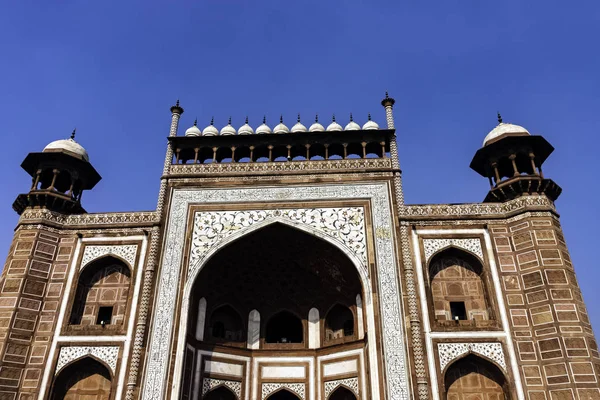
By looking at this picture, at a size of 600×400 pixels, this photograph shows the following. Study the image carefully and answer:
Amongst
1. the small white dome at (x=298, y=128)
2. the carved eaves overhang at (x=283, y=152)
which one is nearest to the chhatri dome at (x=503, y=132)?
the carved eaves overhang at (x=283, y=152)

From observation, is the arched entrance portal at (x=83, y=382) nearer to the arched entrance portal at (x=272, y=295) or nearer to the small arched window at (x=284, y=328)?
the arched entrance portal at (x=272, y=295)

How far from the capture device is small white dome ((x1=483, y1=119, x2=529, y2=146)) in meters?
14.6

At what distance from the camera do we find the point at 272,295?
51.1 ft

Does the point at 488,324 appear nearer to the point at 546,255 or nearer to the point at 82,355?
the point at 546,255

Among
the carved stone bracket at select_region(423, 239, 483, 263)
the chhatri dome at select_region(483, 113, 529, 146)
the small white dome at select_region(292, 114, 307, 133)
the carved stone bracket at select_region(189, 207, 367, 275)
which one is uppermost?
the small white dome at select_region(292, 114, 307, 133)

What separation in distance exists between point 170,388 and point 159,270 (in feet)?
9.97

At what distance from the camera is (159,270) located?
13.6 m

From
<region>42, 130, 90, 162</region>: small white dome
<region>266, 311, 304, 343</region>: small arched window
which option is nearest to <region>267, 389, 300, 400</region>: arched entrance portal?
<region>266, 311, 304, 343</region>: small arched window

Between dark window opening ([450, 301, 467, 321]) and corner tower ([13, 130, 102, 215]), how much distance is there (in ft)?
36.1

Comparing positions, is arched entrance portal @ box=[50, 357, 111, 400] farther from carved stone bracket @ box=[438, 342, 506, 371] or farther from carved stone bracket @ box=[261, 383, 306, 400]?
carved stone bracket @ box=[438, 342, 506, 371]

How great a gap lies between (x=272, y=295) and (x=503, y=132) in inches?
326

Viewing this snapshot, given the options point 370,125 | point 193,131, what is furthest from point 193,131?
point 370,125

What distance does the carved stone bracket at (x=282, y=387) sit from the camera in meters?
14.2

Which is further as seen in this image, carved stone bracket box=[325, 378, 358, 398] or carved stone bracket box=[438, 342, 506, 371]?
carved stone bracket box=[325, 378, 358, 398]
